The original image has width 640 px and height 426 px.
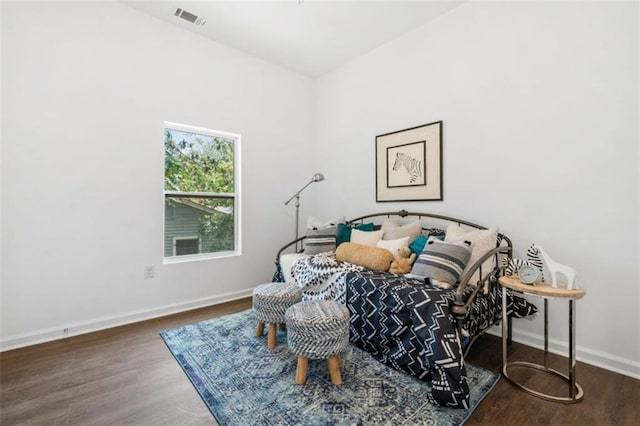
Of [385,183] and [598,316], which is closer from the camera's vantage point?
[598,316]

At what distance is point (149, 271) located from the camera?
2865mm

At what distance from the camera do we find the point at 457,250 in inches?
81.6

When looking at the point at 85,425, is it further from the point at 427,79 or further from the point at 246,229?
the point at 427,79

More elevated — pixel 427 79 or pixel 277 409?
pixel 427 79

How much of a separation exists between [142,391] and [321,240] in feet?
6.16

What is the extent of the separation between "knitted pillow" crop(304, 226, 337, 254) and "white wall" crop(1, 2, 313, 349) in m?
0.94

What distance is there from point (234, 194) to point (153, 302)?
1433 mm

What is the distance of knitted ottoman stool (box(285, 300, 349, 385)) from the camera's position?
5.50 feet

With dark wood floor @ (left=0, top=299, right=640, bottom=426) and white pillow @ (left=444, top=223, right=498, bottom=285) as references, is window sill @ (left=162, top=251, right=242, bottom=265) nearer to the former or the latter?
dark wood floor @ (left=0, top=299, right=640, bottom=426)

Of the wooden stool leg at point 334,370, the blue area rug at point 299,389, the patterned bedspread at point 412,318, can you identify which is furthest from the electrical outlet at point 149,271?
the wooden stool leg at point 334,370

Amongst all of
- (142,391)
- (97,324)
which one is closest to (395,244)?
(142,391)

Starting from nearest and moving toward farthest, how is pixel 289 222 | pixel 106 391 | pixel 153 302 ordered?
pixel 106 391 < pixel 153 302 < pixel 289 222

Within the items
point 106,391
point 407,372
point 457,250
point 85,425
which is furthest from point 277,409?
point 457,250

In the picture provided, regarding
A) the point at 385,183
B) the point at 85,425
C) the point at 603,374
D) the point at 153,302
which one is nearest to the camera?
the point at 85,425
